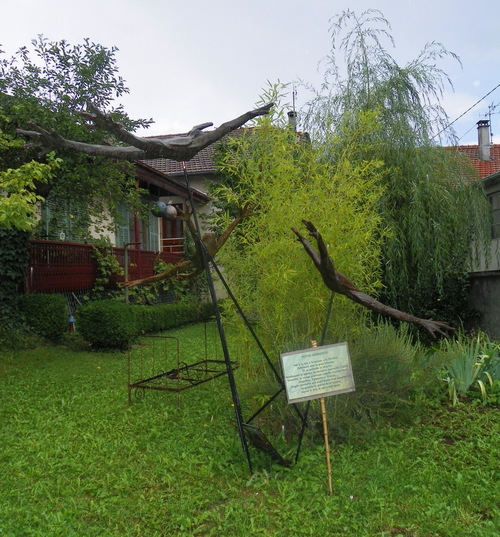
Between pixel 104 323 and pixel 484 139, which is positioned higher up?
pixel 484 139

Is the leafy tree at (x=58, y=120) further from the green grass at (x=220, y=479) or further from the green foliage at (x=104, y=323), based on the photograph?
the green grass at (x=220, y=479)

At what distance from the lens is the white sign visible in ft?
12.1

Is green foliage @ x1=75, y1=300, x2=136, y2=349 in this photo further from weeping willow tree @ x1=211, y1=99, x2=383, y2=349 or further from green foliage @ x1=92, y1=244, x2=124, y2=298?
weeping willow tree @ x1=211, y1=99, x2=383, y2=349

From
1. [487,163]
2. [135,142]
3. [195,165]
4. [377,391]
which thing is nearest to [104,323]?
[377,391]

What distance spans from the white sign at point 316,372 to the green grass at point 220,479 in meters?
0.71

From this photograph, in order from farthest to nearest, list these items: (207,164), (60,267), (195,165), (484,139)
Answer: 1. (195,165)
2. (207,164)
3. (484,139)
4. (60,267)

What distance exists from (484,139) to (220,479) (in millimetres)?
17162

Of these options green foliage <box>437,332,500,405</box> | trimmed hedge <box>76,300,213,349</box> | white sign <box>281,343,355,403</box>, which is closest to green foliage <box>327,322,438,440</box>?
green foliage <box>437,332,500,405</box>

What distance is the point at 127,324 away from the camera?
10.4m

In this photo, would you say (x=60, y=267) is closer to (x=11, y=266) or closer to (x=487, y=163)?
(x=11, y=266)

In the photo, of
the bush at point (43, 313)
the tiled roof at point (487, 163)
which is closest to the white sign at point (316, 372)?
the bush at point (43, 313)

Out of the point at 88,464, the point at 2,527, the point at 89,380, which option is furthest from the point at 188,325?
the point at 2,527

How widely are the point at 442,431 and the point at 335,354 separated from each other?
1.78m

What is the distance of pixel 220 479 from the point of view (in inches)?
160
